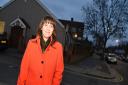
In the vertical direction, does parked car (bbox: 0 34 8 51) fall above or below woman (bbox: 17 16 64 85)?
above

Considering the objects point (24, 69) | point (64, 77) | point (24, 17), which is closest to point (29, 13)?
point (24, 17)

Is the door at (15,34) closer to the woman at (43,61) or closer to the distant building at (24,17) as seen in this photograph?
the distant building at (24,17)

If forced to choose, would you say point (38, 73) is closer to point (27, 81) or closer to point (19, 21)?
point (27, 81)

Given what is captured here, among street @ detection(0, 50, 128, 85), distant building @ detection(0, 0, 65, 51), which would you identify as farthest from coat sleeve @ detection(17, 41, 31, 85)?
distant building @ detection(0, 0, 65, 51)

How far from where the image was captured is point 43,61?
192 inches

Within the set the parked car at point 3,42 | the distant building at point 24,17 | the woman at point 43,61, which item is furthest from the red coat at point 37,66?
the distant building at point 24,17

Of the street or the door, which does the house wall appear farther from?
the street

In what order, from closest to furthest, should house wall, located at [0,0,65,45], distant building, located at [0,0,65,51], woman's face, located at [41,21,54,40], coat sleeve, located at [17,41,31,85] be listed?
coat sleeve, located at [17,41,31,85], woman's face, located at [41,21,54,40], distant building, located at [0,0,65,51], house wall, located at [0,0,65,45]

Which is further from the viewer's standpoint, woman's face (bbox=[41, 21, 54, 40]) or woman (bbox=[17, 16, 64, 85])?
woman's face (bbox=[41, 21, 54, 40])

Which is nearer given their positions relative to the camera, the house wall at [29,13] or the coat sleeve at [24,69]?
the coat sleeve at [24,69]

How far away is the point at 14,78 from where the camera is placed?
1532 cm

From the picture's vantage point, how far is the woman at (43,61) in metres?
4.87

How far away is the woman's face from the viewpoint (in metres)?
4.98

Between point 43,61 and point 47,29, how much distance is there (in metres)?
0.47
